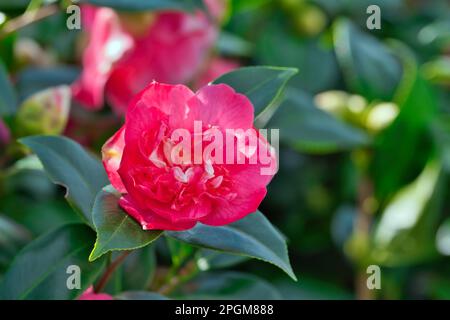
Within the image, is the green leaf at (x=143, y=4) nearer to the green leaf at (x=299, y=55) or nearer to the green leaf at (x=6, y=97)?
the green leaf at (x=6, y=97)

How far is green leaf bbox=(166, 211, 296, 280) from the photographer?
0.74 metres

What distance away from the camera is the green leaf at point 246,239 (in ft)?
2.43

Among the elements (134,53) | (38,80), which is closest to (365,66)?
(134,53)

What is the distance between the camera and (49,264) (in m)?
0.83

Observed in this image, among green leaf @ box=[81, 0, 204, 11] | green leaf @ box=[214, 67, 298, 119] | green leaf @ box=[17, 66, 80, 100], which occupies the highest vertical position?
green leaf @ box=[81, 0, 204, 11]

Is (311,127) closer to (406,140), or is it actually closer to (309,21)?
(406,140)

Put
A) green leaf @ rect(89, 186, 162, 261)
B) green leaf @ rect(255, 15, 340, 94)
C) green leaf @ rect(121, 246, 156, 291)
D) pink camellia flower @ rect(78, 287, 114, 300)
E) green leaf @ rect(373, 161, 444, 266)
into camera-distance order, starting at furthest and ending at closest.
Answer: green leaf @ rect(255, 15, 340, 94) < green leaf @ rect(373, 161, 444, 266) < green leaf @ rect(121, 246, 156, 291) < pink camellia flower @ rect(78, 287, 114, 300) < green leaf @ rect(89, 186, 162, 261)

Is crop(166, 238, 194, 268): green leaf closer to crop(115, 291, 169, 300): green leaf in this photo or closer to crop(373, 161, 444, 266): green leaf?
crop(115, 291, 169, 300): green leaf

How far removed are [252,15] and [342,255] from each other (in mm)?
526

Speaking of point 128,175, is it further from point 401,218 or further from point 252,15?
point 252,15

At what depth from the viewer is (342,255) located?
1442mm

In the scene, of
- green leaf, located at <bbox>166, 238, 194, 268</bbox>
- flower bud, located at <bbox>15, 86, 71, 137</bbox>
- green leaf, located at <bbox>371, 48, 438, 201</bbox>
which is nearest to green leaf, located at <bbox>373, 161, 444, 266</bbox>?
green leaf, located at <bbox>371, 48, 438, 201</bbox>

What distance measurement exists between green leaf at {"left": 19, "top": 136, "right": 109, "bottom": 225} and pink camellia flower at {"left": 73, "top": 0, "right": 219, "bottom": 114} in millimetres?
345
